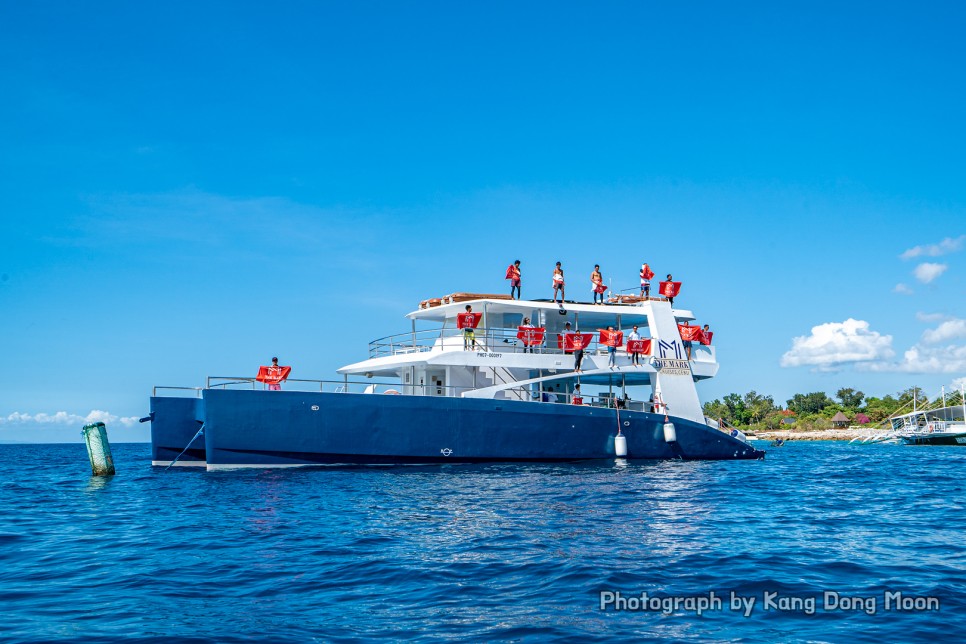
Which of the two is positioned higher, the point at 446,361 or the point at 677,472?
the point at 446,361

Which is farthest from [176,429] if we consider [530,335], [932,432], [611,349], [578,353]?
[932,432]

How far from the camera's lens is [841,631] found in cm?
614

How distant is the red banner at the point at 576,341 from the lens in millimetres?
23073

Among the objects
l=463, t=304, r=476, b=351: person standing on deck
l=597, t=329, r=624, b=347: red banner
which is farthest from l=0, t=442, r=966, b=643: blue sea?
l=597, t=329, r=624, b=347: red banner

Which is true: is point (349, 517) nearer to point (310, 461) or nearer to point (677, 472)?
point (310, 461)

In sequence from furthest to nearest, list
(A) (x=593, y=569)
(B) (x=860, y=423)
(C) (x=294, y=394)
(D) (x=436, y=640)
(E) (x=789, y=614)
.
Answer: (B) (x=860, y=423), (C) (x=294, y=394), (A) (x=593, y=569), (E) (x=789, y=614), (D) (x=436, y=640)

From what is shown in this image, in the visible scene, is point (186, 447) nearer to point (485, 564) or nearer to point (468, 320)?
point (468, 320)

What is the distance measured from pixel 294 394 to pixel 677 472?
985cm

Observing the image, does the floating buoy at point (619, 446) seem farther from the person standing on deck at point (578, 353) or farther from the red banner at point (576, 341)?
the red banner at point (576, 341)

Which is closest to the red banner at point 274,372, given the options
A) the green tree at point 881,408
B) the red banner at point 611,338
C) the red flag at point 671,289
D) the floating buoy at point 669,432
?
the red banner at point 611,338

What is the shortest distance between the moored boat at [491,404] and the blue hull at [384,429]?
1.0 inches

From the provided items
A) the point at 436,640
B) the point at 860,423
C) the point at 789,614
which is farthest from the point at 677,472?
the point at 860,423

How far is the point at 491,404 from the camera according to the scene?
20.9 meters

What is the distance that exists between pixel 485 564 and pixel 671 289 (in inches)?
743
